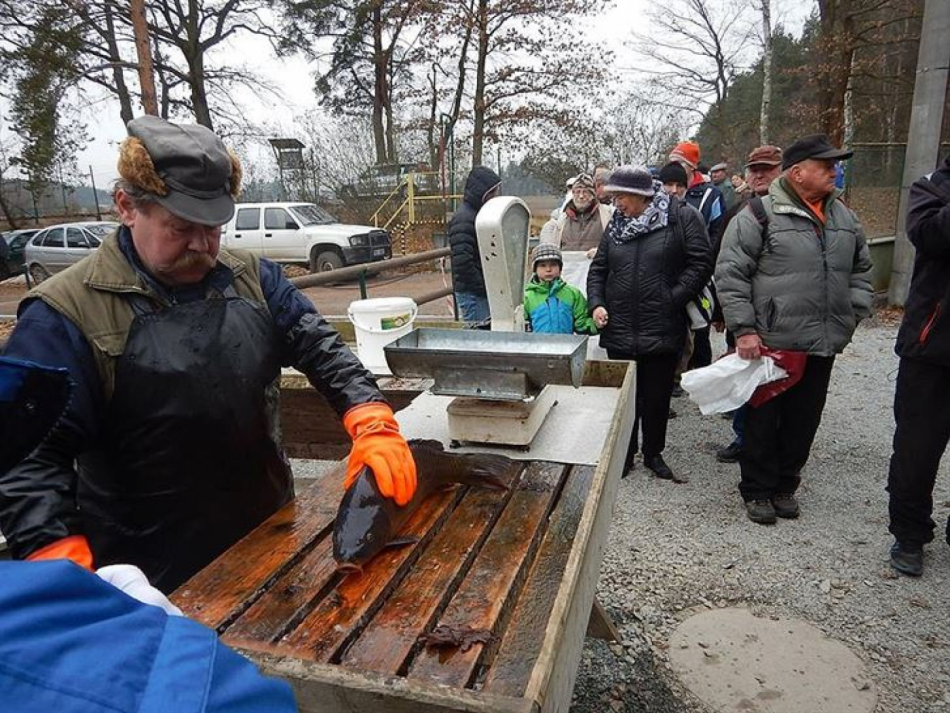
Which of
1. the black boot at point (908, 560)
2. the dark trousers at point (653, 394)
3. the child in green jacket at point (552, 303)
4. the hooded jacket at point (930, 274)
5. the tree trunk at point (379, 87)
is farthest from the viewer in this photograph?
the tree trunk at point (379, 87)

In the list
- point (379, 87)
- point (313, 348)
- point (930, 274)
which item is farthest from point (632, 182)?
point (379, 87)

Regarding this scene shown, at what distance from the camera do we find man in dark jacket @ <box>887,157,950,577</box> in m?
2.99

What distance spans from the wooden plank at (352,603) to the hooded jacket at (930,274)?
2.50m

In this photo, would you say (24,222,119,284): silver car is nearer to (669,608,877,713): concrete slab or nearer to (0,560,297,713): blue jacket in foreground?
(669,608,877,713): concrete slab

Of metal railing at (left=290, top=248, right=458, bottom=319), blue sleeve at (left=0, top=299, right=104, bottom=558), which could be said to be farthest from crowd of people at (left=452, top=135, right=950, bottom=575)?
blue sleeve at (left=0, top=299, right=104, bottom=558)

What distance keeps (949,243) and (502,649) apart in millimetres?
2751

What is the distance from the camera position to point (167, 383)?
1768mm

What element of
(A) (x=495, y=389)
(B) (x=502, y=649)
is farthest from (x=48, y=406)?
(A) (x=495, y=389)

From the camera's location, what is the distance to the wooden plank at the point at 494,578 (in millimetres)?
1358

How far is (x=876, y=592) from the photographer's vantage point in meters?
3.12

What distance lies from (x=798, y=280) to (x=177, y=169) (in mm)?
3075

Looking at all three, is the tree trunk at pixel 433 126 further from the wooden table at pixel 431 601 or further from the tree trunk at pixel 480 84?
the wooden table at pixel 431 601

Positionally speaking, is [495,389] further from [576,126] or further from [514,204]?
[576,126]

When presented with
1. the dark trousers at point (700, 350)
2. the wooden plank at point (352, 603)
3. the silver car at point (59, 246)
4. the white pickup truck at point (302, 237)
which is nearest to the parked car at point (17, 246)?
the silver car at point (59, 246)
